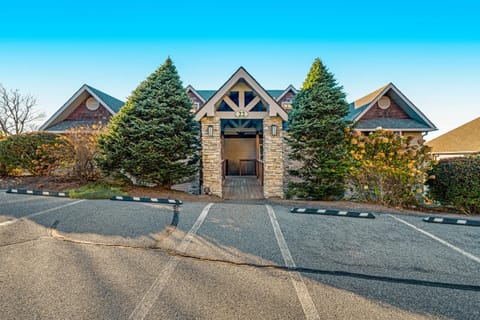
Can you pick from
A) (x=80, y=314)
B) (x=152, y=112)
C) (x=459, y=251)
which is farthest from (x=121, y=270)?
(x=152, y=112)

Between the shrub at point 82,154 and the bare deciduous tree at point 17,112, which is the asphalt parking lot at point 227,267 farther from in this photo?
the bare deciduous tree at point 17,112

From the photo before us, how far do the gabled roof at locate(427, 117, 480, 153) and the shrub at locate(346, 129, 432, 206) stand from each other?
11.4m

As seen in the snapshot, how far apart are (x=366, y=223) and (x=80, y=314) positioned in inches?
199

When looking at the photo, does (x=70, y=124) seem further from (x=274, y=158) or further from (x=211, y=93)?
(x=274, y=158)

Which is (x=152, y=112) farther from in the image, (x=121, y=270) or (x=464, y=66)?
(x=464, y=66)

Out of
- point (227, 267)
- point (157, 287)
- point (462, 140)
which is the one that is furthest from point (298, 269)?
point (462, 140)

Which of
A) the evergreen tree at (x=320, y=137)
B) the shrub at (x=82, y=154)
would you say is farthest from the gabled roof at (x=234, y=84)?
the shrub at (x=82, y=154)

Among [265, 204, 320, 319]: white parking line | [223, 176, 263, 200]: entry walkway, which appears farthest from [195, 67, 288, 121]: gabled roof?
[265, 204, 320, 319]: white parking line

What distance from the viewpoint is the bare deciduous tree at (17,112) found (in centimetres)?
2489

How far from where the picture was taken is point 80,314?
1.89 metres

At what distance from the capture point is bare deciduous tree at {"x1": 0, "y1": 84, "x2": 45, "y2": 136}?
980 inches

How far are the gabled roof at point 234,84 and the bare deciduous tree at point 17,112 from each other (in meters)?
28.3

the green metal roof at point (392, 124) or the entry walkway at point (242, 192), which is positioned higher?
the green metal roof at point (392, 124)

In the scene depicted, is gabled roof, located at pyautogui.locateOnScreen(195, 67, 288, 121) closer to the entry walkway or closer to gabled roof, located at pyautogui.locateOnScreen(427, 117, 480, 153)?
the entry walkway
